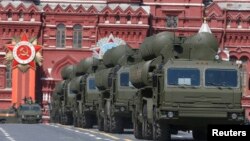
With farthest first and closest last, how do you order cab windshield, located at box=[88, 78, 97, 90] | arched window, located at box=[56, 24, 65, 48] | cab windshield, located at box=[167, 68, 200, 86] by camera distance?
arched window, located at box=[56, 24, 65, 48]
cab windshield, located at box=[88, 78, 97, 90]
cab windshield, located at box=[167, 68, 200, 86]

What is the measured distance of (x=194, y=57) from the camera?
1067 inches

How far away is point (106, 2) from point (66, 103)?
37200 millimetres

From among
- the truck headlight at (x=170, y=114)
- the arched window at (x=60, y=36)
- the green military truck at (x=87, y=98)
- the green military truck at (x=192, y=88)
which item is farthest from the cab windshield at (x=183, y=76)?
the arched window at (x=60, y=36)

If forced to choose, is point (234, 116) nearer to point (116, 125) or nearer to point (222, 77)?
point (222, 77)

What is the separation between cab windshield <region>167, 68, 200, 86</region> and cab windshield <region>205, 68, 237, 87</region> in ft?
1.02

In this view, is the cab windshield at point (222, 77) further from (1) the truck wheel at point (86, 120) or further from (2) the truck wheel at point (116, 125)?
(1) the truck wheel at point (86, 120)

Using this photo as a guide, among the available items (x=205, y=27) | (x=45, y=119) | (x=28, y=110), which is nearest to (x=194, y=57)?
(x=28, y=110)

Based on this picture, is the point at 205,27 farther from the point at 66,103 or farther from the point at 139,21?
the point at 66,103

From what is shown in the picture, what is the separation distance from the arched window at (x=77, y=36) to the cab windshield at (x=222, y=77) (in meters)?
66.9

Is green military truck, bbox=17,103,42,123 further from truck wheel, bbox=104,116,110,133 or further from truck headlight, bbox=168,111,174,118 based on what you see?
truck headlight, bbox=168,111,174,118

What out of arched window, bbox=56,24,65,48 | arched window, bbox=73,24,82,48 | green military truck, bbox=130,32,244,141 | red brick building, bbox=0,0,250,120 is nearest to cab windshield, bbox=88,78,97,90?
green military truck, bbox=130,32,244,141

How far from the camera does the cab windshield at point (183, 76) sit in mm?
25781

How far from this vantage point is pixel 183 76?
1021 inches

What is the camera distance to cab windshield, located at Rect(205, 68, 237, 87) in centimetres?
2594
